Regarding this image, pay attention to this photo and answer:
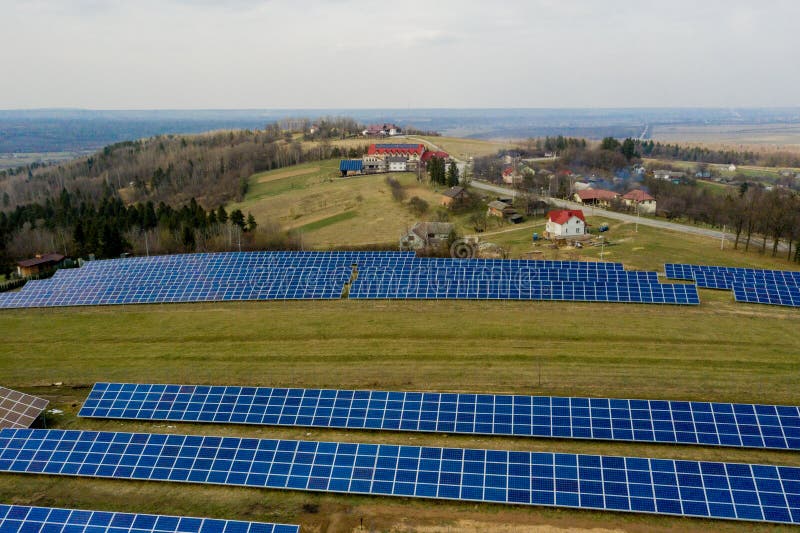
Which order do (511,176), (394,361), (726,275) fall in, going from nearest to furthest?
(394,361) < (726,275) < (511,176)

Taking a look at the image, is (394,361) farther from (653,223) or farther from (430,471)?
(653,223)

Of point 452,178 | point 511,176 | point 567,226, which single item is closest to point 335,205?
point 452,178

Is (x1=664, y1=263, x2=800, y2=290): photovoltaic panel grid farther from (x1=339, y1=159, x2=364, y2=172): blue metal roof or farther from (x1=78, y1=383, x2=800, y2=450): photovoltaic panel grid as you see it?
(x1=339, y1=159, x2=364, y2=172): blue metal roof

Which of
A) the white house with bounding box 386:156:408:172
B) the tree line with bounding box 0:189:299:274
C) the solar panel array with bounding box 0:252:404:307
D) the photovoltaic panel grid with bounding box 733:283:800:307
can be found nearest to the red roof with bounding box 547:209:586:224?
the solar panel array with bounding box 0:252:404:307

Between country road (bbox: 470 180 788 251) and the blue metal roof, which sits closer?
country road (bbox: 470 180 788 251)

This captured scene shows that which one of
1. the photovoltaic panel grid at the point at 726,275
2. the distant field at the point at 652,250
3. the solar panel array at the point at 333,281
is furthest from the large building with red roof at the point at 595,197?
the solar panel array at the point at 333,281

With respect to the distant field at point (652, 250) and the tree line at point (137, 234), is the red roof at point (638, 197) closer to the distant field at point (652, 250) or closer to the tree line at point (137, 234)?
the distant field at point (652, 250)
